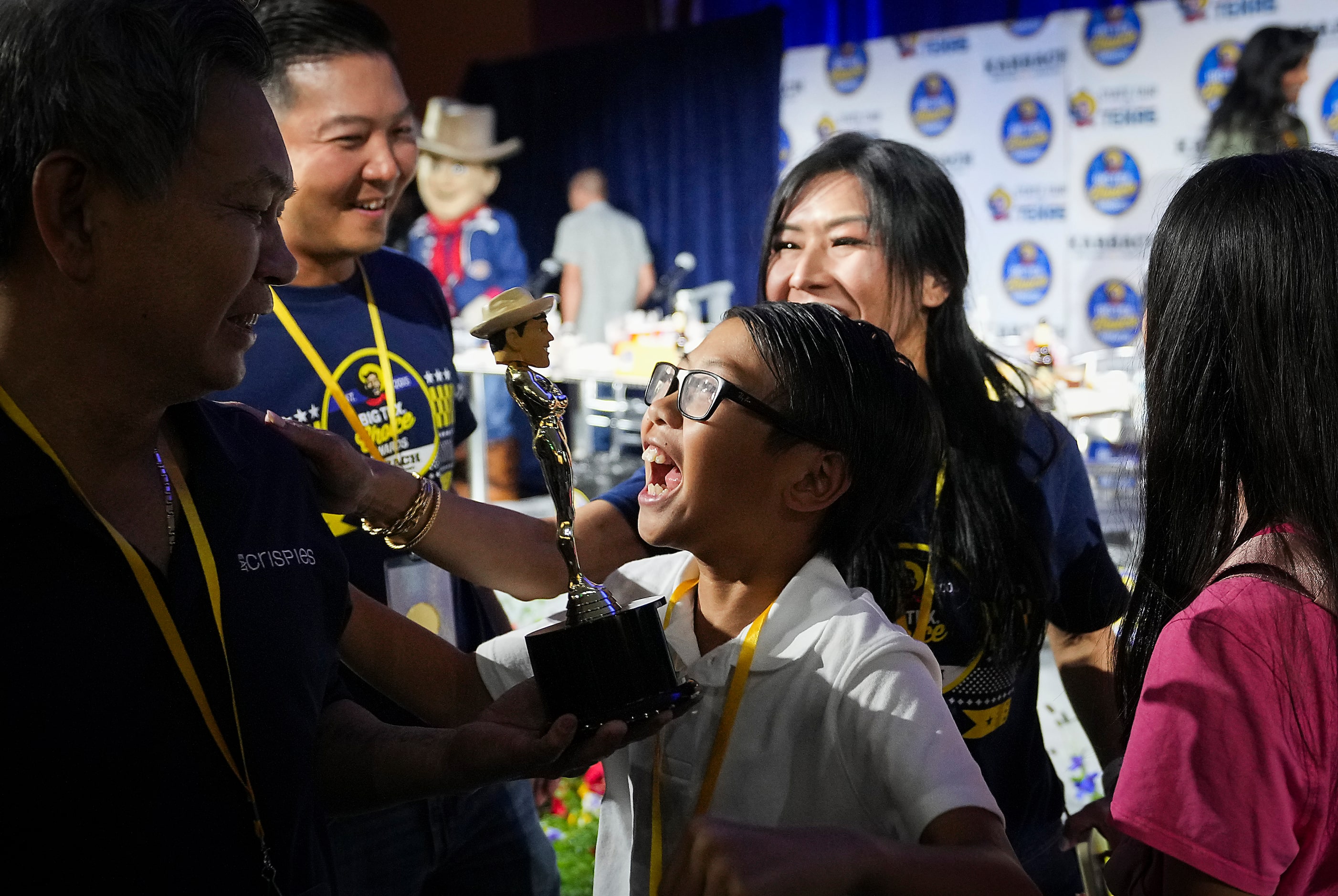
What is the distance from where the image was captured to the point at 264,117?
1207 mm

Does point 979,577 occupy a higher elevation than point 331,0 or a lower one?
lower

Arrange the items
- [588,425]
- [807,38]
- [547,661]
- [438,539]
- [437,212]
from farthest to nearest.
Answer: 1. [807,38]
2. [437,212]
3. [588,425]
4. [438,539]
5. [547,661]

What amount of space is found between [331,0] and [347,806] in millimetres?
1480

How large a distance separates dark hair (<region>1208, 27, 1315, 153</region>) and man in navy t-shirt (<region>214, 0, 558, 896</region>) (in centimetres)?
641

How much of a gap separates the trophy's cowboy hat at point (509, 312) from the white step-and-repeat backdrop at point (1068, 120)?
6.42 meters

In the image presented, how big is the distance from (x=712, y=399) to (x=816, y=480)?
0.58ft

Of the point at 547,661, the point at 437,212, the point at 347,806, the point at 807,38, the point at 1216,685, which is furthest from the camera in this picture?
the point at 807,38

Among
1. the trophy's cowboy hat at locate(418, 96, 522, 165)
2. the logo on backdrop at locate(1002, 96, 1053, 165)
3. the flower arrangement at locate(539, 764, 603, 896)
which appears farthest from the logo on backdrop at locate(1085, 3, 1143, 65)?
the flower arrangement at locate(539, 764, 603, 896)

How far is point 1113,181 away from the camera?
26.8 feet

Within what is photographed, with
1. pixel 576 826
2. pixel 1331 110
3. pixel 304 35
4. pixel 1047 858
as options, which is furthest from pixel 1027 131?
pixel 1047 858

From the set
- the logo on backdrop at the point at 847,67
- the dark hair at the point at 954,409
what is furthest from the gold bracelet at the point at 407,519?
the logo on backdrop at the point at 847,67

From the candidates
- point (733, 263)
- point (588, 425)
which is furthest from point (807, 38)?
point (588, 425)

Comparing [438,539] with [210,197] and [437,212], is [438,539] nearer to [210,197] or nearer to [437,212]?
[210,197]

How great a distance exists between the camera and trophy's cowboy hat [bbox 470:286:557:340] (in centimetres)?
133
